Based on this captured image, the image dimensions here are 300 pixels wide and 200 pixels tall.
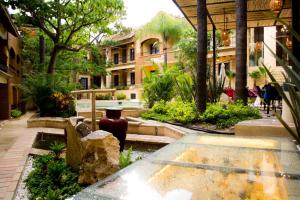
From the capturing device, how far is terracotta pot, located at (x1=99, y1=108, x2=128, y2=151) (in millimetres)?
4520

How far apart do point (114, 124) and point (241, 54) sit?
3783 millimetres

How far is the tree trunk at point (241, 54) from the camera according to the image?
262 inches

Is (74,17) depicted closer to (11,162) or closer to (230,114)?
(230,114)

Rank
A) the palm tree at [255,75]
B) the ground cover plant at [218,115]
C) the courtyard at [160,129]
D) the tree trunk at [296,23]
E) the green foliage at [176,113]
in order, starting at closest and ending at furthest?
the courtyard at [160,129] < the tree trunk at [296,23] < the ground cover plant at [218,115] < the green foliage at [176,113] < the palm tree at [255,75]

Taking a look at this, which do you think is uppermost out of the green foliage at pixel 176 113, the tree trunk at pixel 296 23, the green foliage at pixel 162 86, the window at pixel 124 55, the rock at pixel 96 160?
the window at pixel 124 55

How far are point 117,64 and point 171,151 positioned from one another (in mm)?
33353

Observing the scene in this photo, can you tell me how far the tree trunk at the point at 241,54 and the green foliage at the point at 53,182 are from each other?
4502 mm

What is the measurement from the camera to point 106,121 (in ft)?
14.9

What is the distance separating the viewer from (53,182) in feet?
10.9

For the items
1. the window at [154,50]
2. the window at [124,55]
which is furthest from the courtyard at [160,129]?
the window at [124,55]

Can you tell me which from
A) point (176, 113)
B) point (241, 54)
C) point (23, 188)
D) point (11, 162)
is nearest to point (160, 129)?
point (176, 113)

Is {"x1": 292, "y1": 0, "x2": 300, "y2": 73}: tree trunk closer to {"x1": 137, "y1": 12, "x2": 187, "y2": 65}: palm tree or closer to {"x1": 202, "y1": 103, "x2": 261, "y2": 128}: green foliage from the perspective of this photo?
{"x1": 202, "y1": 103, "x2": 261, "y2": 128}: green foliage

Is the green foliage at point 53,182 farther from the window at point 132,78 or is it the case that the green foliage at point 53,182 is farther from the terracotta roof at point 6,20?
the window at point 132,78

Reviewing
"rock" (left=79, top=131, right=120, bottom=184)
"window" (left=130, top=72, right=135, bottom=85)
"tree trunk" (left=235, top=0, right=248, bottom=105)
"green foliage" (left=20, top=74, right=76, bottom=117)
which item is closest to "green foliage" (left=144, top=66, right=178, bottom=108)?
"green foliage" (left=20, top=74, right=76, bottom=117)
